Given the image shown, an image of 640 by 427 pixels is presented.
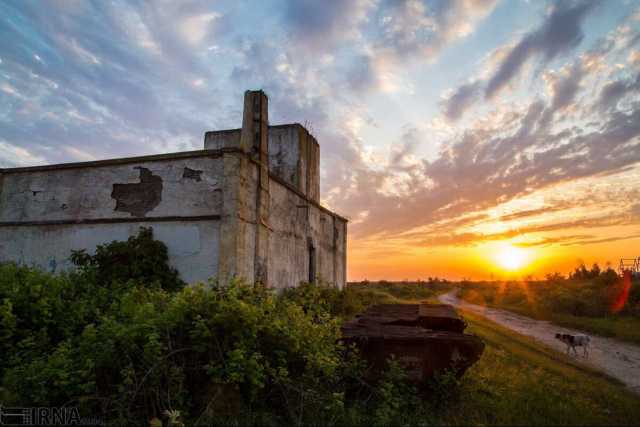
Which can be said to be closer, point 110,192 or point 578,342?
point 110,192

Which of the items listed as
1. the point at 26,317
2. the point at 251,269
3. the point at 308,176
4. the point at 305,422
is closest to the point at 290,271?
the point at 251,269

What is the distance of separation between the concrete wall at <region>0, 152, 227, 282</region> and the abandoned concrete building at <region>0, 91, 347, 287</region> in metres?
0.03

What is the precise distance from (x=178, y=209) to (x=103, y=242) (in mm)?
2315

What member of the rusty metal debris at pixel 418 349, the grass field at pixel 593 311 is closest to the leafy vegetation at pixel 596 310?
the grass field at pixel 593 311

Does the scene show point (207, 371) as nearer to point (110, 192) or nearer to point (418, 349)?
point (418, 349)

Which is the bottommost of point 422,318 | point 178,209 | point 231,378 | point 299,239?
point 231,378

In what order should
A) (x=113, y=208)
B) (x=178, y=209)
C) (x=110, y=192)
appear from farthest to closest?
(x=110, y=192) < (x=113, y=208) < (x=178, y=209)

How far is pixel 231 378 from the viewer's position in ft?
15.2

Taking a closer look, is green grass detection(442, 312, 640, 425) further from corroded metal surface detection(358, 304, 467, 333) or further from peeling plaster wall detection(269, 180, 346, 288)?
peeling plaster wall detection(269, 180, 346, 288)

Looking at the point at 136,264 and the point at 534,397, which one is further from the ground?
the point at 136,264

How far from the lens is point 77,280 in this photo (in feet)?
30.0

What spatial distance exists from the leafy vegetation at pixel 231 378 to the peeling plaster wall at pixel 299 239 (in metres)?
6.06

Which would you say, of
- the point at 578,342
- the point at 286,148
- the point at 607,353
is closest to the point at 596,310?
the point at 607,353

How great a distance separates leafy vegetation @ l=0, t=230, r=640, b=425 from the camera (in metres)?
4.59
